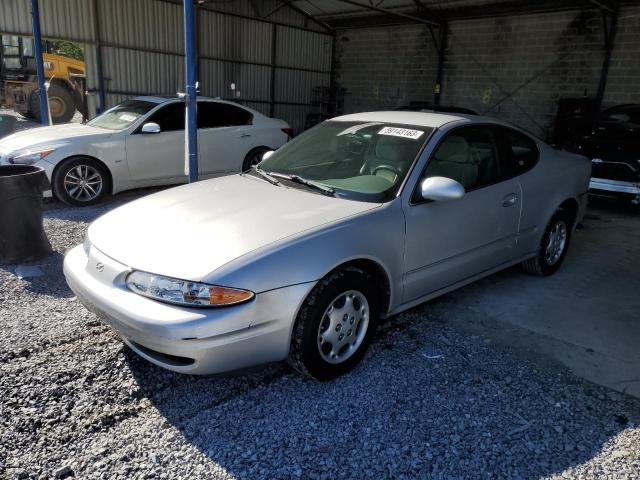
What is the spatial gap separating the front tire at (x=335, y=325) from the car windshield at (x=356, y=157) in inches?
23.2

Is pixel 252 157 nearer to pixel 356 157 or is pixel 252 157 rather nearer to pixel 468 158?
pixel 356 157

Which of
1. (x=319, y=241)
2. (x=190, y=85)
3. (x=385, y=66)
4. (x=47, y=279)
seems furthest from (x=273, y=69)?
(x=319, y=241)

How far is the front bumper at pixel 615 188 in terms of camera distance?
732cm

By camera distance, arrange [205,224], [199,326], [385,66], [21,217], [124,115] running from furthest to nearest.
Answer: [385,66] → [124,115] → [21,217] → [205,224] → [199,326]

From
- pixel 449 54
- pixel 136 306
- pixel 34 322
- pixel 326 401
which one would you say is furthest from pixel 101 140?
pixel 449 54

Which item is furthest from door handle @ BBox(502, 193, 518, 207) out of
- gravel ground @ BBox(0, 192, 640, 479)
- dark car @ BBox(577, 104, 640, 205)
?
dark car @ BBox(577, 104, 640, 205)

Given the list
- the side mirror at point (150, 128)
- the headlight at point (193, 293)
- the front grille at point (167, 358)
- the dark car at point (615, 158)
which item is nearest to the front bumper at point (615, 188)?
the dark car at point (615, 158)

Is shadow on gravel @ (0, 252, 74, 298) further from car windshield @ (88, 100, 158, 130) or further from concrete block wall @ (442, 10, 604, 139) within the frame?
concrete block wall @ (442, 10, 604, 139)

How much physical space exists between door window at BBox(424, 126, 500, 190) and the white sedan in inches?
184

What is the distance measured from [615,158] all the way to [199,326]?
741 centimetres

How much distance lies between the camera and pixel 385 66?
609 inches

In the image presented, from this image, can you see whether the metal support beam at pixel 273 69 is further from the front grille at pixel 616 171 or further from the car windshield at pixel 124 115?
the front grille at pixel 616 171

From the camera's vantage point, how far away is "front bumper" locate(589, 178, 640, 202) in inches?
288

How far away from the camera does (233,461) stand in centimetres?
227
